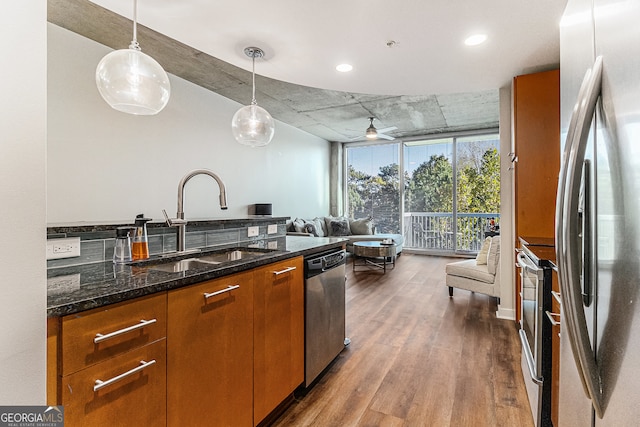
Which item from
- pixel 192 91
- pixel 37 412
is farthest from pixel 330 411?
pixel 192 91

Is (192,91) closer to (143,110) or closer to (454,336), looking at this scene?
(143,110)

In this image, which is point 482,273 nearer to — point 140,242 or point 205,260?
point 205,260

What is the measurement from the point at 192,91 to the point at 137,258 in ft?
11.9

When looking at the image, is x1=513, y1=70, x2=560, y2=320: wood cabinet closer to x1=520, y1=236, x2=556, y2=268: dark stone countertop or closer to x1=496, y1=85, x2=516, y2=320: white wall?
x1=496, y1=85, x2=516, y2=320: white wall

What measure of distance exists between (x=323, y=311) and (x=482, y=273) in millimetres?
2470

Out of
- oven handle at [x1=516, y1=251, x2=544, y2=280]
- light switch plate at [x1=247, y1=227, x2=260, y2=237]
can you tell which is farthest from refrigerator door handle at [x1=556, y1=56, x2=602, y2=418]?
light switch plate at [x1=247, y1=227, x2=260, y2=237]

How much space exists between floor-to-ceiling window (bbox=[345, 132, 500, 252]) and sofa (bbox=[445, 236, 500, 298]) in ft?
9.49

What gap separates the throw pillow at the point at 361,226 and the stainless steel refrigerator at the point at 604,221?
668 cm

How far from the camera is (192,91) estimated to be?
14.8 feet

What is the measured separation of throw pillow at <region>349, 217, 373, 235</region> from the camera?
7.54m

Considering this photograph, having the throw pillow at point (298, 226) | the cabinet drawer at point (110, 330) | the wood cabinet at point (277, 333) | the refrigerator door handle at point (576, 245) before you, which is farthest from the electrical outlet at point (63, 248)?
the throw pillow at point (298, 226)

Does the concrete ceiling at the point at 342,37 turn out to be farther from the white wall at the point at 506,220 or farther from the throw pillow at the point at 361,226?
the throw pillow at the point at 361,226

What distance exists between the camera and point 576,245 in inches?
28.2

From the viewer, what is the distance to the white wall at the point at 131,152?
125 inches
